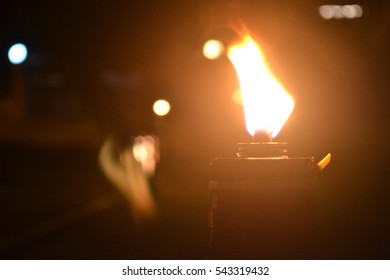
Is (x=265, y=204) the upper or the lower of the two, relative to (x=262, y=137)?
lower

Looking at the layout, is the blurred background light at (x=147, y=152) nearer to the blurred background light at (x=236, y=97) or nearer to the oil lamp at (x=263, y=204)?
Answer: the blurred background light at (x=236, y=97)

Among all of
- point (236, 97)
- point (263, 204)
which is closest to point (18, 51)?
point (263, 204)

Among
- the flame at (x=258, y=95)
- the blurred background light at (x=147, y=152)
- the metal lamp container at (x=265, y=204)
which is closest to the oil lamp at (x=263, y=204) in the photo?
the metal lamp container at (x=265, y=204)

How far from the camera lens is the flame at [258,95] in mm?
3549

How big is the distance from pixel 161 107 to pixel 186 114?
→ 62 centimetres

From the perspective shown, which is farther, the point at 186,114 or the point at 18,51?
the point at 186,114

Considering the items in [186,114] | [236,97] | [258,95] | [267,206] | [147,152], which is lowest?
[267,206]

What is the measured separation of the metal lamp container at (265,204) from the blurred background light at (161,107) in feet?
44.1

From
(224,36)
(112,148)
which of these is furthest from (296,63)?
(112,148)

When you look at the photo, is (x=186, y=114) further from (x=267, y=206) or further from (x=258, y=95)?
(x=267, y=206)

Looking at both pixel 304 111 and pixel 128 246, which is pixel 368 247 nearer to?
pixel 128 246

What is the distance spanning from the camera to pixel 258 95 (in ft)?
12.2
